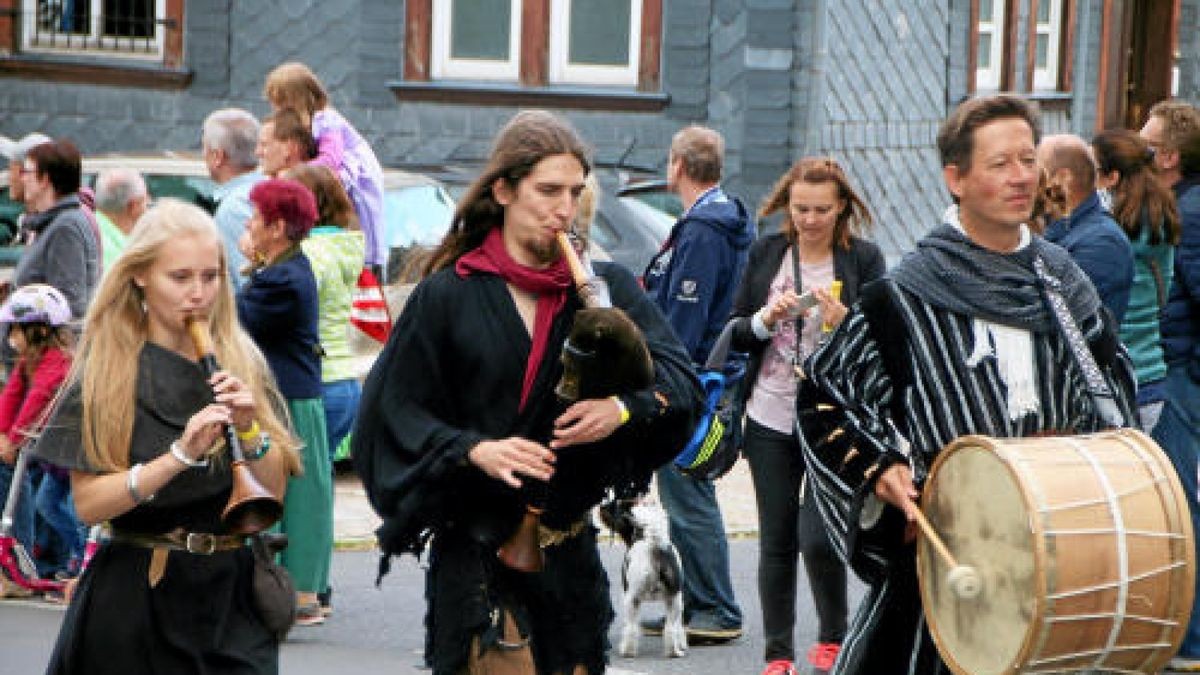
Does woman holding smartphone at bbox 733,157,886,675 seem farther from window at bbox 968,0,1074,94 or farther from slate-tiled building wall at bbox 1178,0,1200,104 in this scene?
slate-tiled building wall at bbox 1178,0,1200,104

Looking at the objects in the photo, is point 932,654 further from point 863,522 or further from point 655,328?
point 655,328

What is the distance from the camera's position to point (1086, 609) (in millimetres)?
4688

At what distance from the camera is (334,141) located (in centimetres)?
978

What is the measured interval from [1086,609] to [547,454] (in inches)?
46.2

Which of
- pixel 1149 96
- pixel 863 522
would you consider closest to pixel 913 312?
pixel 863 522

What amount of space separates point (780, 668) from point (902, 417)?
2.78m

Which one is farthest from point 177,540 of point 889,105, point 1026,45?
point 1026,45

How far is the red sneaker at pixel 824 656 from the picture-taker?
7789mm

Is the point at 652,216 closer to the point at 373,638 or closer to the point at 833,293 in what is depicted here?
the point at 373,638

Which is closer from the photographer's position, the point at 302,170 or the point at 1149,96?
the point at 302,170

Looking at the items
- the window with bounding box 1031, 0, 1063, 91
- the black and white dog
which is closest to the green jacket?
the black and white dog

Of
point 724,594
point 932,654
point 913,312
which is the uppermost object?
point 913,312

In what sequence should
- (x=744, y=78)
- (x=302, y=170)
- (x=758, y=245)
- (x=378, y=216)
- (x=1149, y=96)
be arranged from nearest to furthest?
(x=758, y=245), (x=302, y=170), (x=378, y=216), (x=744, y=78), (x=1149, y=96)

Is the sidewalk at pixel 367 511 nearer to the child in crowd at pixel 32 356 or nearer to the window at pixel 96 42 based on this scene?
the child in crowd at pixel 32 356
